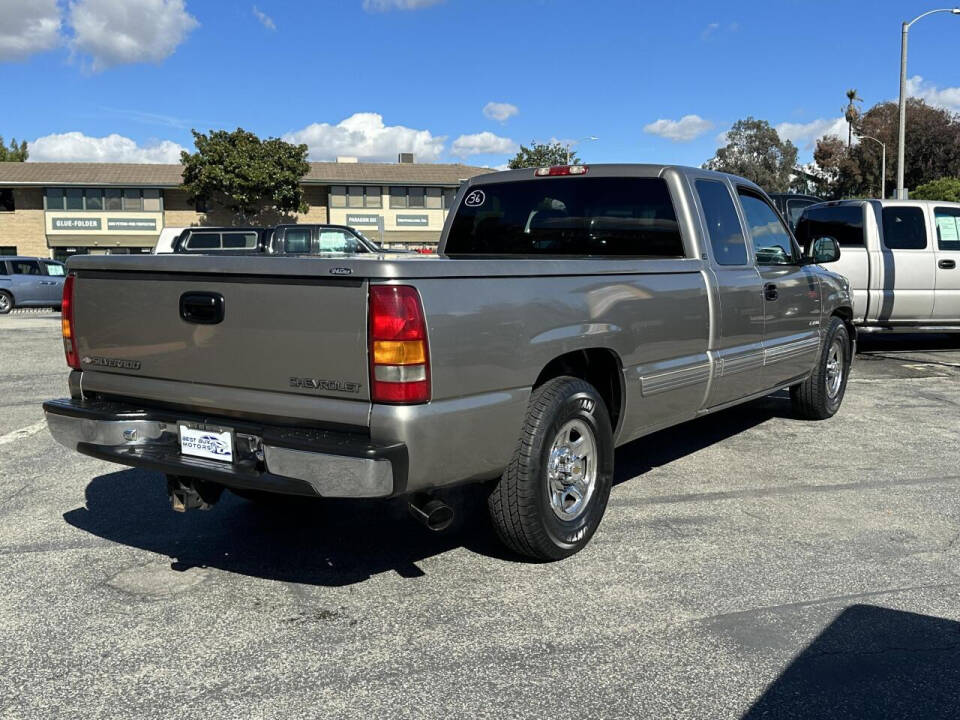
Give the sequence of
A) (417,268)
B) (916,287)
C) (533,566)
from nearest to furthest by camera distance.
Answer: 1. (417,268)
2. (533,566)
3. (916,287)

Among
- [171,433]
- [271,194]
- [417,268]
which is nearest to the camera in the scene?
[417,268]

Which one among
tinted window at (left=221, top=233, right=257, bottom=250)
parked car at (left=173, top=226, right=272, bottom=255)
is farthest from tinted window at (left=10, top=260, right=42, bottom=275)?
tinted window at (left=221, top=233, right=257, bottom=250)

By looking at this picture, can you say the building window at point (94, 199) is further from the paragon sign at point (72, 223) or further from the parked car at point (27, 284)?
the parked car at point (27, 284)

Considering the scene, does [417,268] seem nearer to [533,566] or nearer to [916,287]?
[533,566]

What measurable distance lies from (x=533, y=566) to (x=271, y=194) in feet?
151

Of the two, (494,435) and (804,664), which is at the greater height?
(494,435)

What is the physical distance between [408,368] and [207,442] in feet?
3.29

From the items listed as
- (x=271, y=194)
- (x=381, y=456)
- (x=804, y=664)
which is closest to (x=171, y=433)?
(x=381, y=456)

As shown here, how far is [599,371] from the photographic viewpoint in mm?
4652

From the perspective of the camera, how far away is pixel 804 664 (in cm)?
326

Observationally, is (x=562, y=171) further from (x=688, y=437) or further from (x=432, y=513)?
(x=432, y=513)

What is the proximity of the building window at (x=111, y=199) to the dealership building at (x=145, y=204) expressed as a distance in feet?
0.17

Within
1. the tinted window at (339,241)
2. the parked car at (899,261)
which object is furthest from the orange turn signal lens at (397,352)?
the tinted window at (339,241)

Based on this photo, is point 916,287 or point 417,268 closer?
point 417,268
